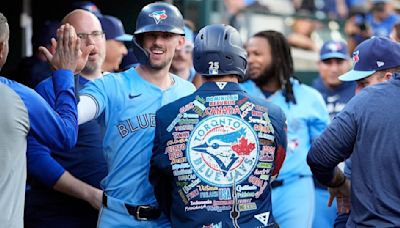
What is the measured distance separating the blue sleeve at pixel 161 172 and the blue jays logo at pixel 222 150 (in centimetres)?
15

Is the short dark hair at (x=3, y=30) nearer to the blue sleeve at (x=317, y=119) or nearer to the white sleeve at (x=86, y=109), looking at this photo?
the white sleeve at (x=86, y=109)

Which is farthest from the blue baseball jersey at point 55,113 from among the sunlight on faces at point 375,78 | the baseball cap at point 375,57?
the sunlight on faces at point 375,78

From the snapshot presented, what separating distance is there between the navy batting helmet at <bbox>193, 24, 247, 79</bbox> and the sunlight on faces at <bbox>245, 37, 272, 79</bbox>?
7.21 ft

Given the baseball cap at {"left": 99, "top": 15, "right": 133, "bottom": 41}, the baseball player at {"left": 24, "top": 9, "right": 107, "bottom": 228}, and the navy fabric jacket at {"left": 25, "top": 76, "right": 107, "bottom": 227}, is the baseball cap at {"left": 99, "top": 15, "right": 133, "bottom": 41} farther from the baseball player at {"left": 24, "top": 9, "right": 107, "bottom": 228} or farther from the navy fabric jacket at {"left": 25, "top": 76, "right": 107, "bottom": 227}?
the navy fabric jacket at {"left": 25, "top": 76, "right": 107, "bottom": 227}

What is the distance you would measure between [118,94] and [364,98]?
4.72ft

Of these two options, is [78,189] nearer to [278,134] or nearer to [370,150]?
[278,134]

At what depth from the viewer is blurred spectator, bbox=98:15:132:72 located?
660cm

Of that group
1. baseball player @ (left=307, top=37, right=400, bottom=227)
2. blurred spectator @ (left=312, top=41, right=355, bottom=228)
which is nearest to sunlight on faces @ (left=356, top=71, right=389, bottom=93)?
baseball player @ (left=307, top=37, right=400, bottom=227)

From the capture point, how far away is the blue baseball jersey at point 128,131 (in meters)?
4.75

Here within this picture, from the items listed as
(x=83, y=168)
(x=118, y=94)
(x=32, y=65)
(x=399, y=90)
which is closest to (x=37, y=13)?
(x=32, y=65)

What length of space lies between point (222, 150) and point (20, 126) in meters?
1.16

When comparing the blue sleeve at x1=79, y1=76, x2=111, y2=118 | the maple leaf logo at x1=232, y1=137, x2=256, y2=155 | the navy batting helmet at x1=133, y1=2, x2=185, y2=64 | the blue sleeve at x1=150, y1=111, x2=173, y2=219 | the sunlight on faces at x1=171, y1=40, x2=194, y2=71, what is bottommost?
the blue sleeve at x1=150, y1=111, x2=173, y2=219

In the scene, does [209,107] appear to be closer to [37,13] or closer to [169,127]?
[169,127]

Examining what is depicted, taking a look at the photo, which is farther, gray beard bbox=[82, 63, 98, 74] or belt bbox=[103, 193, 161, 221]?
gray beard bbox=[82, 63, 98, 74]
